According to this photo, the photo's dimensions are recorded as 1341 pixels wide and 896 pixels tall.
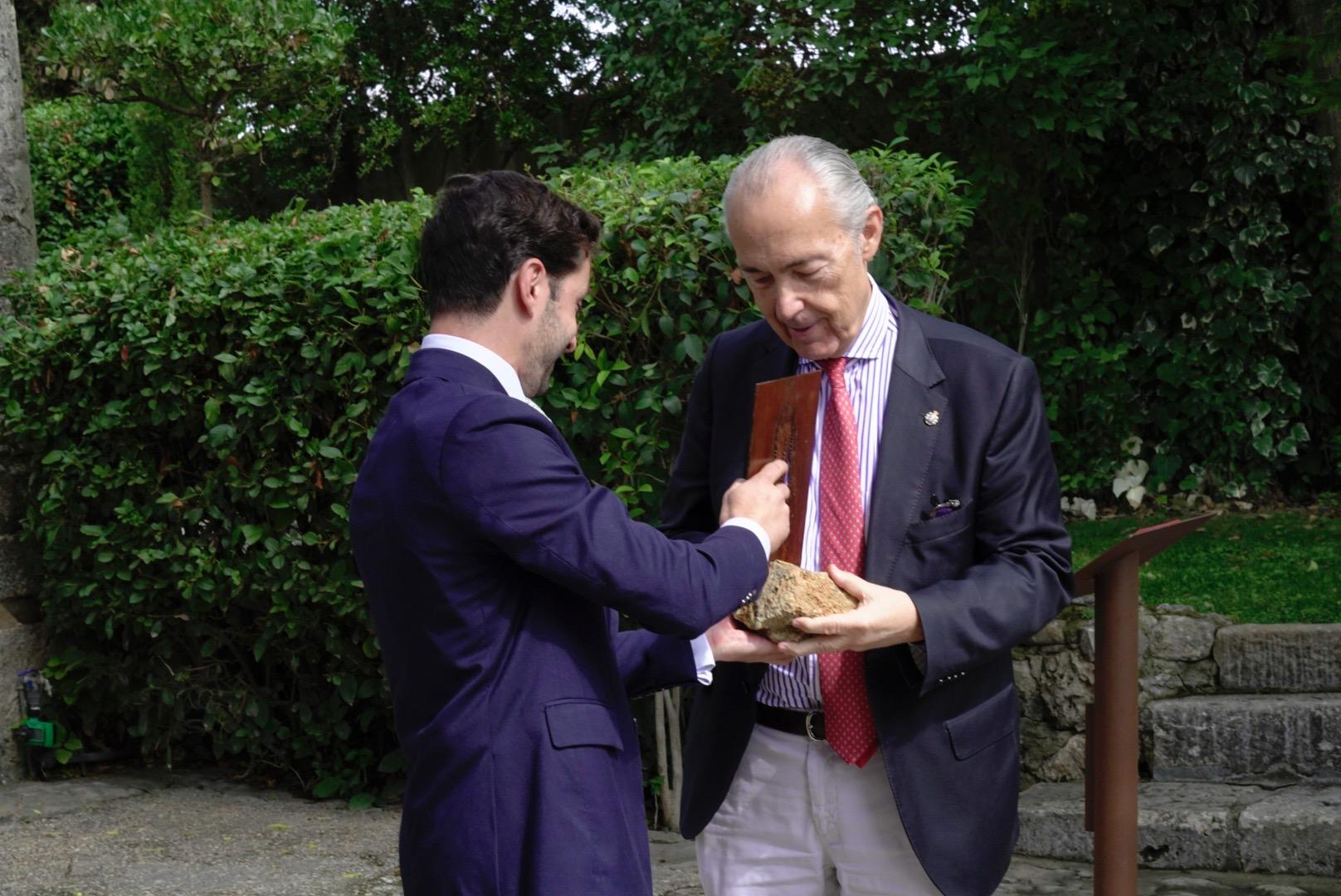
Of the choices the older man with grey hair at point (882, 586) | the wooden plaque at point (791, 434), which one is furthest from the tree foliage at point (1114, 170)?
the wooden plaque at point (791, 434)

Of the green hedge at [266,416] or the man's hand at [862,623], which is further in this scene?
the green hedge at [266,416]

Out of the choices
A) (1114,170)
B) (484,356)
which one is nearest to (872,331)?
(484,356)

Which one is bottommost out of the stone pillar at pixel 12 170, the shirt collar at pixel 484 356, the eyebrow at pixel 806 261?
the shirt collar at pixel 484 356

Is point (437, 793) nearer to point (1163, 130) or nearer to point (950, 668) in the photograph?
point (950, 668)

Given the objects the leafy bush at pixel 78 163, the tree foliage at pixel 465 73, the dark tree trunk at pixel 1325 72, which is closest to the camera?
the dark tree trunk at pixel 1325 72

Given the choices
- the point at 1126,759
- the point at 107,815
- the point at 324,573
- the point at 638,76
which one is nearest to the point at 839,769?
the point at 1126,759

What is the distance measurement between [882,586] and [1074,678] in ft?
9.74

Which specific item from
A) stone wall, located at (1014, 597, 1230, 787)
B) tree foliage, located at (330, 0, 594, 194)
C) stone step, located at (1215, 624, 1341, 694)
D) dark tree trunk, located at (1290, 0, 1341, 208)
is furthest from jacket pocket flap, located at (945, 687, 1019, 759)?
tree foliage, located at (330, 0, 594, 194)

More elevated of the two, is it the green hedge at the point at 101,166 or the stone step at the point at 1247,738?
the green hedge at the point at 101,166

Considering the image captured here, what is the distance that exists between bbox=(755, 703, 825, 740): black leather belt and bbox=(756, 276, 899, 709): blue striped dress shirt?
11 millimetres

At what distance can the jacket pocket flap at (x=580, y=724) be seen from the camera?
1951 mm

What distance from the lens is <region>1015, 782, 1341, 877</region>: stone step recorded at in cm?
425

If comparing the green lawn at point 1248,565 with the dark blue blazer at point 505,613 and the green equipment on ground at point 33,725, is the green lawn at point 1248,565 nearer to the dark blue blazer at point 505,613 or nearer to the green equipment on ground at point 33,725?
the dark blue blazer at point 505,613

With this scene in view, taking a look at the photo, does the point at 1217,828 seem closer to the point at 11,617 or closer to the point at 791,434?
the point at 791,434
